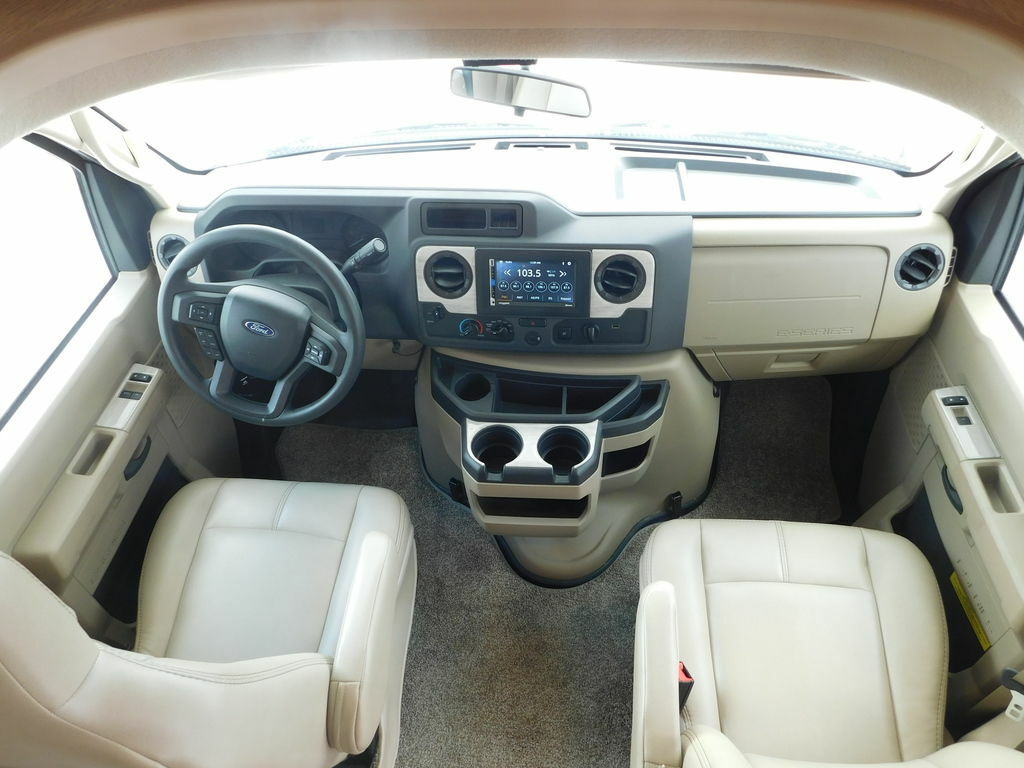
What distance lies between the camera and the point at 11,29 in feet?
1.41

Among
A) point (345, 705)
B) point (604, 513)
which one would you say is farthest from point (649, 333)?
point (345, 705)

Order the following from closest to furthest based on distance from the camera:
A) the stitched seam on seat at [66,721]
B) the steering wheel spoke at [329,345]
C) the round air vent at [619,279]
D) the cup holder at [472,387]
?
1. the stitched seam on seat at [66,721]
2. the steering wheel spoke at [329,345]
3. the round air vent at [619,279]
4. the cup holder at [472,387]

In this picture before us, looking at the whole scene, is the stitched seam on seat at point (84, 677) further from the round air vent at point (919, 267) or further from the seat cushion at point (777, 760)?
the round air vent at point (919, 267)

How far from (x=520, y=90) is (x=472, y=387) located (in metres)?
0.73

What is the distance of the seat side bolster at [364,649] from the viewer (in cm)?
110

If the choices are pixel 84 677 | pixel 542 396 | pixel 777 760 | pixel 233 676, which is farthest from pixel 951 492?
pixel 84 677

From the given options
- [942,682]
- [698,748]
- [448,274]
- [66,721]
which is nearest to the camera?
[66,721]

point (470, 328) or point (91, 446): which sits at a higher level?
point (470, 328)

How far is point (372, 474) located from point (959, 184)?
179 centimetres

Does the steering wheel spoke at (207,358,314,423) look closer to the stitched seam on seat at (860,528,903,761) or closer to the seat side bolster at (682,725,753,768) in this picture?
the seat side bolster at (682,725,753,768)

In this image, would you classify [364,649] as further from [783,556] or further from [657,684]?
[783,556]

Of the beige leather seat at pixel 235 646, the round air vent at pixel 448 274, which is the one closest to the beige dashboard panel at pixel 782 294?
the round air vent at pixel 448 274

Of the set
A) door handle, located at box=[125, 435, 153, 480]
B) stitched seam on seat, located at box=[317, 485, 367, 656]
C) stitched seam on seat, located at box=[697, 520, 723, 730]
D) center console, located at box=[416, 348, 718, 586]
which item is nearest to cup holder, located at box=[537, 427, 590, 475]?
center console, located at box=[416, 348, 718, 586]

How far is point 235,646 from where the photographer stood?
132cm
